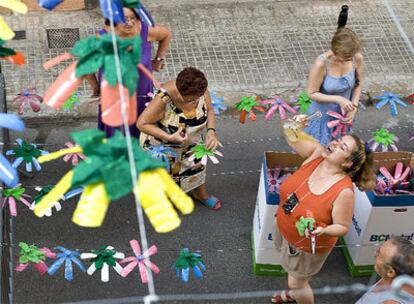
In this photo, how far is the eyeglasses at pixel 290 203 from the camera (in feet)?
10.9

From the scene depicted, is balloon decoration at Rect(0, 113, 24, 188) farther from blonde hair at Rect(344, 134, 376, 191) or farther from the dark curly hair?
blonde hair at Rect(344, 134, 376, 191)

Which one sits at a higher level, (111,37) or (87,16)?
(87,16)

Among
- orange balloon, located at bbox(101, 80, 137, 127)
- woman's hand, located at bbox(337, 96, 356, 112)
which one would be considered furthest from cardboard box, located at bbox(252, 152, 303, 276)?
orange balloon, located at bbox(101, 80, 137, 127)

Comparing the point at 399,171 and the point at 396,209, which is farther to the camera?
the point at 399,171

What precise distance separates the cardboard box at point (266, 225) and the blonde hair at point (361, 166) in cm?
66

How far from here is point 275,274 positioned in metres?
4.16

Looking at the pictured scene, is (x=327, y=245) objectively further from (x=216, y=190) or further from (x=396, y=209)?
(x=216, y=190)

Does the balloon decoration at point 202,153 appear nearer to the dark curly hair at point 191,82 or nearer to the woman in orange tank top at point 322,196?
the dark curly hair at point 191,82

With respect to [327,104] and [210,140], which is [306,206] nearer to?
[210,140]

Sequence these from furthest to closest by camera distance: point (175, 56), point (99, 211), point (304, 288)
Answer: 1. point (175, 56)
2. point (304, 288)
3. point (99, 211)

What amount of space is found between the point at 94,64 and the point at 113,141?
302mm

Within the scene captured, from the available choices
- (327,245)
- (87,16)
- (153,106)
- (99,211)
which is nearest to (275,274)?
(327,245)

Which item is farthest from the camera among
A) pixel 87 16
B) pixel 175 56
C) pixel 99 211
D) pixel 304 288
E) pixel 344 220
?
pixel 87 16

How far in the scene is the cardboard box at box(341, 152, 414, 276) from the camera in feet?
12.5
